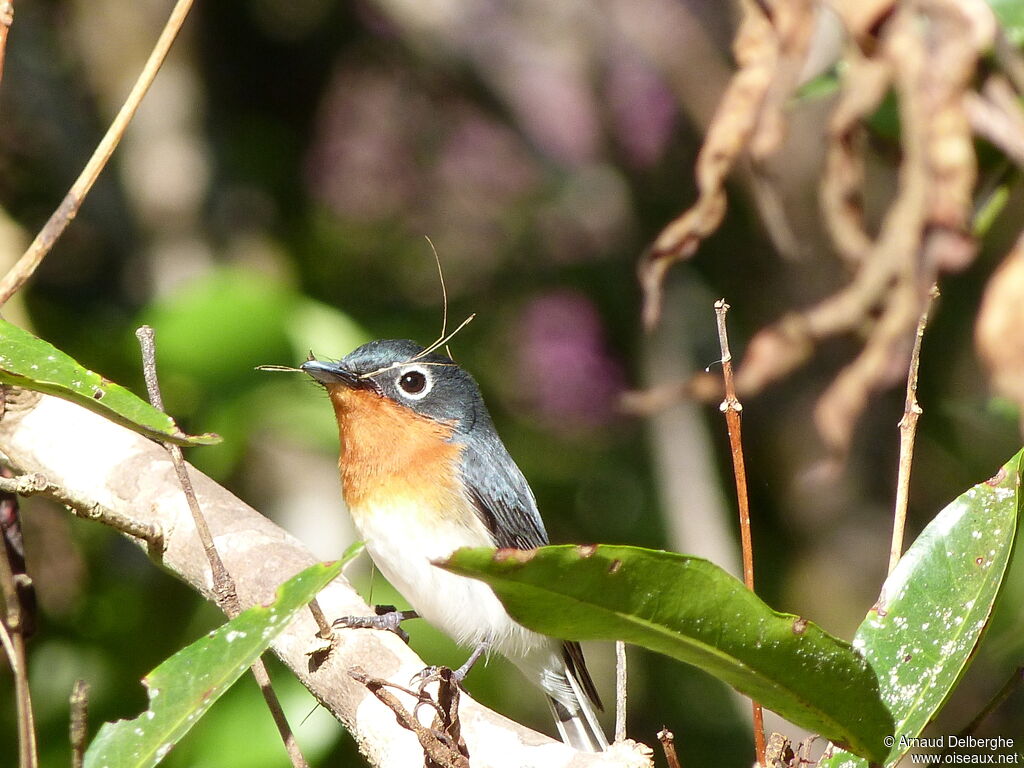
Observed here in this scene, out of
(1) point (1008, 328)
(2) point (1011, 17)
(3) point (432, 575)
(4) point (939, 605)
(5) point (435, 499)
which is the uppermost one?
(2) point (1011, 17)

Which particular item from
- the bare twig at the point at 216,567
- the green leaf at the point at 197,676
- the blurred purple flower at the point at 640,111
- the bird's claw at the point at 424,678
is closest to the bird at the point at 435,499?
the bird's claw at the point at 424,678

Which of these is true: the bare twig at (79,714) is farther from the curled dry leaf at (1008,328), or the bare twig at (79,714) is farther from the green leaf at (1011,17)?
the green leaf at (1011,17)

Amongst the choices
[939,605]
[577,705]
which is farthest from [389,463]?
[939,605]

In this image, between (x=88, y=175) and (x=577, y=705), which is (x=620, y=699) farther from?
(x=577, y=705)

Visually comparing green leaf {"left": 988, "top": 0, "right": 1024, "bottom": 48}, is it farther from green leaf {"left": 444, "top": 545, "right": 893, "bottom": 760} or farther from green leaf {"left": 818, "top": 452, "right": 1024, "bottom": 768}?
green leaf {"left": 444, "top": 545, "right": 893, "bottom": 760}

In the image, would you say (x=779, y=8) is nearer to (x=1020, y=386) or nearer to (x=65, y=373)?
(x=1020, y=386)

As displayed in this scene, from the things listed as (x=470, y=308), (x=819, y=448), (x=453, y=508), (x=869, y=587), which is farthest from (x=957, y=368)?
(x=453, y=508)
